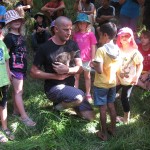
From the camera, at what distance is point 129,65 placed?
4609 mm

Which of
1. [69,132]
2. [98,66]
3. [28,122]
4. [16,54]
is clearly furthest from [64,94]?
[16,54]

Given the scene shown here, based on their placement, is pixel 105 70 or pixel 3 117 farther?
pixel 3 117

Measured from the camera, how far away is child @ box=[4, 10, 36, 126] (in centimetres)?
457

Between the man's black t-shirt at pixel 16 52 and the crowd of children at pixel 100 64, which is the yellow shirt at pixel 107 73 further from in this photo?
the man's black t-shirt at pixel 16 52

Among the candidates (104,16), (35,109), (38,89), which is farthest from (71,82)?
(104,16)

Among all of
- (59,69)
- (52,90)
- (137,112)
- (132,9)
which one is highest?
(132,9)

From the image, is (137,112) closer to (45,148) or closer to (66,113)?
(66,113)

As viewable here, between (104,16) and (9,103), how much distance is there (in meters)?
3.21

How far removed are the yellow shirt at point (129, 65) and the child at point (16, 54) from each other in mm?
1432

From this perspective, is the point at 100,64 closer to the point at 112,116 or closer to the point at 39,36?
the point at 112,116

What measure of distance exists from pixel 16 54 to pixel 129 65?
1638 millimetres

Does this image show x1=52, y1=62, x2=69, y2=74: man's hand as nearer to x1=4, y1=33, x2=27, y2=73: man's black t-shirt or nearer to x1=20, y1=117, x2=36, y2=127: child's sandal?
x1=4, y1=33, x2=27, y2=73: man's black t-shirt

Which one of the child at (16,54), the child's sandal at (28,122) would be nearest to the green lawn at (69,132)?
the child's sandal at (28,122)

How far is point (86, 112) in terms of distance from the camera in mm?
4777
